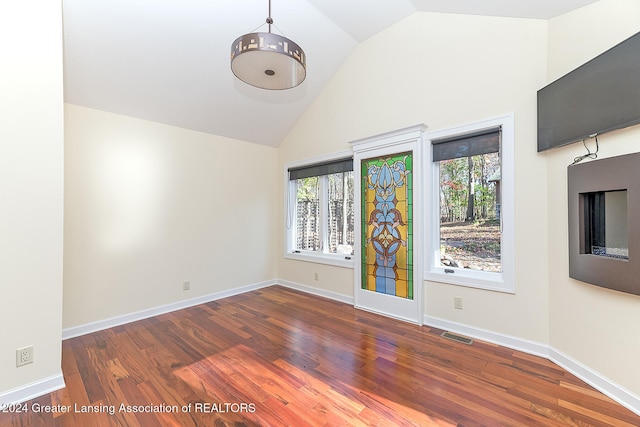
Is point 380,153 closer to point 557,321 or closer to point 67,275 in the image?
point 557,321

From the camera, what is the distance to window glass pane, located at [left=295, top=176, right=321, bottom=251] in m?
4.53

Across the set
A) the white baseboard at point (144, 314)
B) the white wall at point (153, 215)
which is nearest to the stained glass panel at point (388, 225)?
the white wall at point (153, 215)

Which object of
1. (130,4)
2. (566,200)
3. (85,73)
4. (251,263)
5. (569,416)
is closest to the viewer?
(569,416)

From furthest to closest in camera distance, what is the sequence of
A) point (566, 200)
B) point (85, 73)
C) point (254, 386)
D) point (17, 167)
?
point (85, 73) < point (566, 200) < point (254, 386) < point (17, 167)

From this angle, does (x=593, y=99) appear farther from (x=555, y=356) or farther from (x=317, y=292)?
(x=317, y=292)

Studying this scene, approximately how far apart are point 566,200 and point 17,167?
4175mm

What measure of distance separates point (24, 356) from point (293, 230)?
3.42m

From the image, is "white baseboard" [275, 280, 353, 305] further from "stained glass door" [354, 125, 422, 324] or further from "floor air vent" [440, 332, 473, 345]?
"floor air vent" [440, 332, 473, 345]

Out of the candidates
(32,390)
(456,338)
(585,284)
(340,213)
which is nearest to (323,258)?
(340,213)

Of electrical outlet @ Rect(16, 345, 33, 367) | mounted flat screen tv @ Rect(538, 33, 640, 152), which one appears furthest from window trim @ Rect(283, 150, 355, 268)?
electrical outlet @ Rect(16, 345, 33, 367)

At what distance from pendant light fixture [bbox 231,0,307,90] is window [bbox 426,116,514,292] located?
1.88m

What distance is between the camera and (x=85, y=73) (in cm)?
268

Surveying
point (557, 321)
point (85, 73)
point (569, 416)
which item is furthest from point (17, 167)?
point (557, 321)

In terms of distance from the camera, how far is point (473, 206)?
9.44 feet
